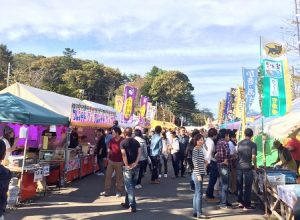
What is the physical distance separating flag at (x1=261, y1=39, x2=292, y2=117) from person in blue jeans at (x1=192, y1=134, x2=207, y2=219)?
2016 millimetres

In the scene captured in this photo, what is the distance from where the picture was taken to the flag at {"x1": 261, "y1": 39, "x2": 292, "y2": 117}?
9367mm

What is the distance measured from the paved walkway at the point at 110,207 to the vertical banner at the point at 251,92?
11.2ft

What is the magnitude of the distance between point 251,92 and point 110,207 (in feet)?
24.3

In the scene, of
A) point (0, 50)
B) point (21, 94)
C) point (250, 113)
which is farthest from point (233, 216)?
point (0, 50)

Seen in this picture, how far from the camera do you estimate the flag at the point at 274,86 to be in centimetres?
937

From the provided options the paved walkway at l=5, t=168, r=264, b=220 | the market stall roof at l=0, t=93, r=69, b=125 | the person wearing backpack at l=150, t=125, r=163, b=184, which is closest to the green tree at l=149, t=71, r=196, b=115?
the person wearing backpack at l=150, t=125, r=163, b=184

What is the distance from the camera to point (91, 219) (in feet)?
26.4

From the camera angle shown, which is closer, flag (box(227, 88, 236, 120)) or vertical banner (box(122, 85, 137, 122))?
vertical banner (box(122, 85, 137, 122))

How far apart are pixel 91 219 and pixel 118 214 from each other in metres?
0.73

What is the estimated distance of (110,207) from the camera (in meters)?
9.28

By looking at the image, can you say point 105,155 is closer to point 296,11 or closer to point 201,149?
point 201,149

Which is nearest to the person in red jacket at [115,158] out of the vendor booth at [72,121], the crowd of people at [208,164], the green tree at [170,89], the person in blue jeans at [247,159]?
the crowd of people at [208,164]

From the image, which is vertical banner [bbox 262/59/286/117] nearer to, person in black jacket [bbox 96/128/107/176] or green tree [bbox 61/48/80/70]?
person in black jacket [bbox 96/128/107/176]

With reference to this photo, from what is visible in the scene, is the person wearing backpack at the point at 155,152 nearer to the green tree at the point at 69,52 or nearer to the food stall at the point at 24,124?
the food stall at the point at 24,124
